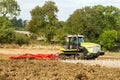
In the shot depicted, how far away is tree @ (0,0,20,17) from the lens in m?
70.5

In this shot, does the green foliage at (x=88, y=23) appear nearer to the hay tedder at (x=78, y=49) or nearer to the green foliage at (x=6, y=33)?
the green foliage at (x=6, y=33)

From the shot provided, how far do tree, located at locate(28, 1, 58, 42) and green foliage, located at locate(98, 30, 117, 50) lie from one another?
40.7ft

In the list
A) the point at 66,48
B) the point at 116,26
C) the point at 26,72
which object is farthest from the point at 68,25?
the point at 26,72

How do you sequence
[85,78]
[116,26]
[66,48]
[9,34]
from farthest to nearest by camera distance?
[116,26] → [9,34] → [66,48] → [85,78]

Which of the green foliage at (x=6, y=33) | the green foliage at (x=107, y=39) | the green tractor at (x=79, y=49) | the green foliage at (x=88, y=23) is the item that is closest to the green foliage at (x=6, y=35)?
the green foliage at (x=6, y=33)

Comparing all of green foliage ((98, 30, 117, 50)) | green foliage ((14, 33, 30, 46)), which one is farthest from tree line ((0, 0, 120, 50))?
green foliage ((14, 33, 30, 46))

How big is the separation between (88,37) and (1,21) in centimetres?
1953

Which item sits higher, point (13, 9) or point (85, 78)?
point (13, 9)

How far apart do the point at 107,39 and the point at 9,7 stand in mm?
22318

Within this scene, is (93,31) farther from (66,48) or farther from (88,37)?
(66,48)

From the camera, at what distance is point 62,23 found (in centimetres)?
8406

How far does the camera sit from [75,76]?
14547mm

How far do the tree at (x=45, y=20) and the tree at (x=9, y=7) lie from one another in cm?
404

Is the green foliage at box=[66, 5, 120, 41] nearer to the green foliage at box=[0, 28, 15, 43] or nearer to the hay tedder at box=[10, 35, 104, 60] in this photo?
the green foliage at box=[0, 28, 15, 43]
